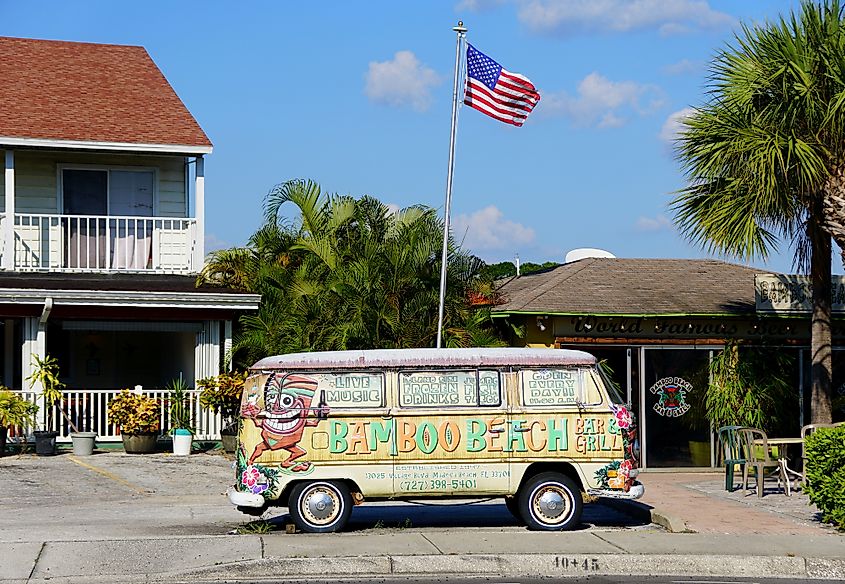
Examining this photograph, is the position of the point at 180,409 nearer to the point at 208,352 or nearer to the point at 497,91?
the point at 208,352

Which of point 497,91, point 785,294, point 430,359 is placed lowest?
point 430,359

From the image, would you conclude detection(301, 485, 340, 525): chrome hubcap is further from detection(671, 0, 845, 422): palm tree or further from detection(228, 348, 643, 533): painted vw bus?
detection(671, 0, 845, 422): palm tree

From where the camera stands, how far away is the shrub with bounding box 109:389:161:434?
66.6ft

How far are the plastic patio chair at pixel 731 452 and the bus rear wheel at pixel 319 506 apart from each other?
637cm

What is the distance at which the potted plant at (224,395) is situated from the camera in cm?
2060

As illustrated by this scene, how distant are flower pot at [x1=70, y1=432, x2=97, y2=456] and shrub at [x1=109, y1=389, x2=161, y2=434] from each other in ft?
1.91

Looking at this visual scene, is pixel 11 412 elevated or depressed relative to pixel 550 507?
elevated

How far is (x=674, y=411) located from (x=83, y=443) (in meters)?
9.97

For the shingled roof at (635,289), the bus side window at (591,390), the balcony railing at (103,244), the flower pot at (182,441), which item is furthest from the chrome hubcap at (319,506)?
the balcony railing at (103,244)

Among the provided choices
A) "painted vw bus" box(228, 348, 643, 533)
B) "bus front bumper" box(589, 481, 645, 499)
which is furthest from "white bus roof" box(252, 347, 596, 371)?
"bus front bumper" box(589, 481, 645, 499)

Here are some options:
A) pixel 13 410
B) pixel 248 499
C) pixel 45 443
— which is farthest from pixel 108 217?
pixel 248 499

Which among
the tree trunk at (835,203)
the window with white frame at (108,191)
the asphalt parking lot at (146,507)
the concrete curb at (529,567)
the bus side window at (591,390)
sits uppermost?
the window with white frame at (108,191)

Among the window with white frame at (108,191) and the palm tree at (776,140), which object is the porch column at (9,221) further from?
the palm tree at (776,140)

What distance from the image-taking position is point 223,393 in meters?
20.7
